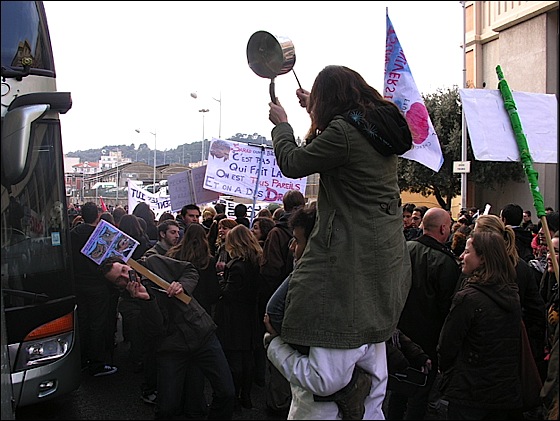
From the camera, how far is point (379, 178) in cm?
246

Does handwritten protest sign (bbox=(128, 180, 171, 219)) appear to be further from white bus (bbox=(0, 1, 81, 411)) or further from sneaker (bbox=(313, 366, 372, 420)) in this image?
sneaker (bbox=(313, 366, 372, 420))

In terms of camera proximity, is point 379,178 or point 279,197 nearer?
point 379,178

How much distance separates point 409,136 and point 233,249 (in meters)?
3.42

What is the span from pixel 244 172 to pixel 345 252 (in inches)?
320

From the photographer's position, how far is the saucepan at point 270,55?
111 inches

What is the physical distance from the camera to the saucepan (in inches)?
111

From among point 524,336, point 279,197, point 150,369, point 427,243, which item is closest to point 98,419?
point 150,369

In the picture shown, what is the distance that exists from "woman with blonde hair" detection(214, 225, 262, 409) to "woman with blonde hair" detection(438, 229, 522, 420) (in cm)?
226

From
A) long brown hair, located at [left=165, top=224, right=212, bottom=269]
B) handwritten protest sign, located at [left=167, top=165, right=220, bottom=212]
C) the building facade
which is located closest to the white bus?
long brown hair, located at [left=165, top=224, right=212, bottom=269]

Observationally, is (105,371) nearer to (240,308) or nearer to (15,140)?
(240,308)

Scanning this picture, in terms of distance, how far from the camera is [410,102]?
653cm

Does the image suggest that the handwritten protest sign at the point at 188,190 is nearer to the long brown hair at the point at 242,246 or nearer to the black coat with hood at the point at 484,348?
the long brown hair at the point at 242,246

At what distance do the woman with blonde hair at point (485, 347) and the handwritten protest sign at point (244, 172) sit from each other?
659 cm

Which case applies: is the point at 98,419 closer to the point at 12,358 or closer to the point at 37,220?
the point at 12,358
